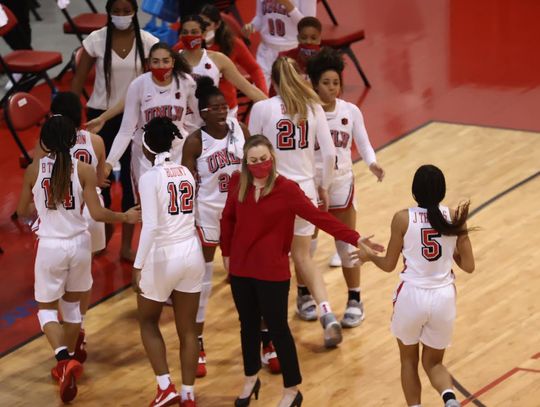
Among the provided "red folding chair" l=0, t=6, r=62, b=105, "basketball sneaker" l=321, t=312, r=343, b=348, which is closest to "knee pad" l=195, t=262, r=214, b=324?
"basketball sneaker" l=321, t=312, r=343, b=348

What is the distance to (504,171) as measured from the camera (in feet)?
33.5

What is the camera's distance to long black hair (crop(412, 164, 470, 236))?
602 centimetres

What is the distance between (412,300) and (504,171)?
169 inches

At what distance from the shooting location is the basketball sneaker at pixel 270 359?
7.32 m

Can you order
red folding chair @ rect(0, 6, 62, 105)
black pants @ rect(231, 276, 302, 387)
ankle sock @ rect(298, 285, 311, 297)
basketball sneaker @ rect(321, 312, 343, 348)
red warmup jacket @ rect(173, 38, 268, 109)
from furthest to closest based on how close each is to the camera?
red folding chair @ rect(0, 6, 62, 105), red warmup jacket @ rect(173, 38, 268, 109), ankle sock @ rect(298, 285, 311, 297), basketball sneaker @ rect(321, 312, 343, 348), black pants @ rect(231, 276, 302, 387)

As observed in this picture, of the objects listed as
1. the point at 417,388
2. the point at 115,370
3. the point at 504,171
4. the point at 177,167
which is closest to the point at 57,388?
the point at 115,370

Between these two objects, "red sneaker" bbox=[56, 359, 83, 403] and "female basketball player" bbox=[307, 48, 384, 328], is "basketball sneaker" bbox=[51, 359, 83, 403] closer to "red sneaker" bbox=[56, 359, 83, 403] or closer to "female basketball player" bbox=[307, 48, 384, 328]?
"red sneaker" bbox=[56, 359, 83, 403]

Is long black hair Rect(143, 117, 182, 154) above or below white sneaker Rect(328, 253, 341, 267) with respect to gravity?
above

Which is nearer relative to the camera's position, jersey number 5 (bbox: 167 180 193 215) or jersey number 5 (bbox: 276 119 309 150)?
jersey number 5 (bbox: 167 180 193 215)

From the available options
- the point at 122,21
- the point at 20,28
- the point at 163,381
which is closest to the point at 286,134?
the point at 163,381

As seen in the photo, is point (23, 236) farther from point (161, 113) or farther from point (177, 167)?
point (177, 167)

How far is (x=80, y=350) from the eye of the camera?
7598 millimetres

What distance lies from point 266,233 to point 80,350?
1.81 m

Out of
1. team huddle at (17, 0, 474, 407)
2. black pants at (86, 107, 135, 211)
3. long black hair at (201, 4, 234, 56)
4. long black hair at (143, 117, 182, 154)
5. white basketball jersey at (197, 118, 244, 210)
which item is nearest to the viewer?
team huddle at (17, 0, 474, 407)
